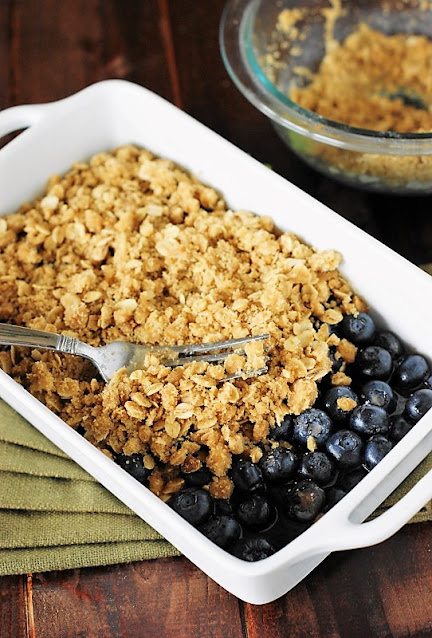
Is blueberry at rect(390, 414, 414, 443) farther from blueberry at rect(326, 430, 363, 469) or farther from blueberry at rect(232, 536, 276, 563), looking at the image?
blueberry at rect(232, 536, 276, 563)

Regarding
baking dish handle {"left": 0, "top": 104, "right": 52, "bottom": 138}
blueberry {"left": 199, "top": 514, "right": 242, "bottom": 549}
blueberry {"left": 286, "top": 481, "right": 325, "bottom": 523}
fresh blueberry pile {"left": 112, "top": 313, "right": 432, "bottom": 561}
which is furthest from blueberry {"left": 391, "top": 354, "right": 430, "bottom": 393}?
baking dish handle {"left": 0, "top": 104, "right": 52, "bottom": 138}

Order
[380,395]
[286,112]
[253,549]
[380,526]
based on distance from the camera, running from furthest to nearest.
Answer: [286,112]
[380,395]
[253,549]
[380,526]

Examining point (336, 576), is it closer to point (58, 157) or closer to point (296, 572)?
point (296, 572)

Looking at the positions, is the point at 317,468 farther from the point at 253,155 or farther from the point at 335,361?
the point at 253,155

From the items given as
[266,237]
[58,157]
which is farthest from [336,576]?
[58,157]

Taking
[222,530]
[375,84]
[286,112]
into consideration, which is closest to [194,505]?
[222,530]

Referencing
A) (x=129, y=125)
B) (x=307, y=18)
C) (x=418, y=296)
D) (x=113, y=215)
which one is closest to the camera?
(x=418, y=296)

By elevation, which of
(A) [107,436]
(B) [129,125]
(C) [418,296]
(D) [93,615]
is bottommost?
(D) [93,615]
